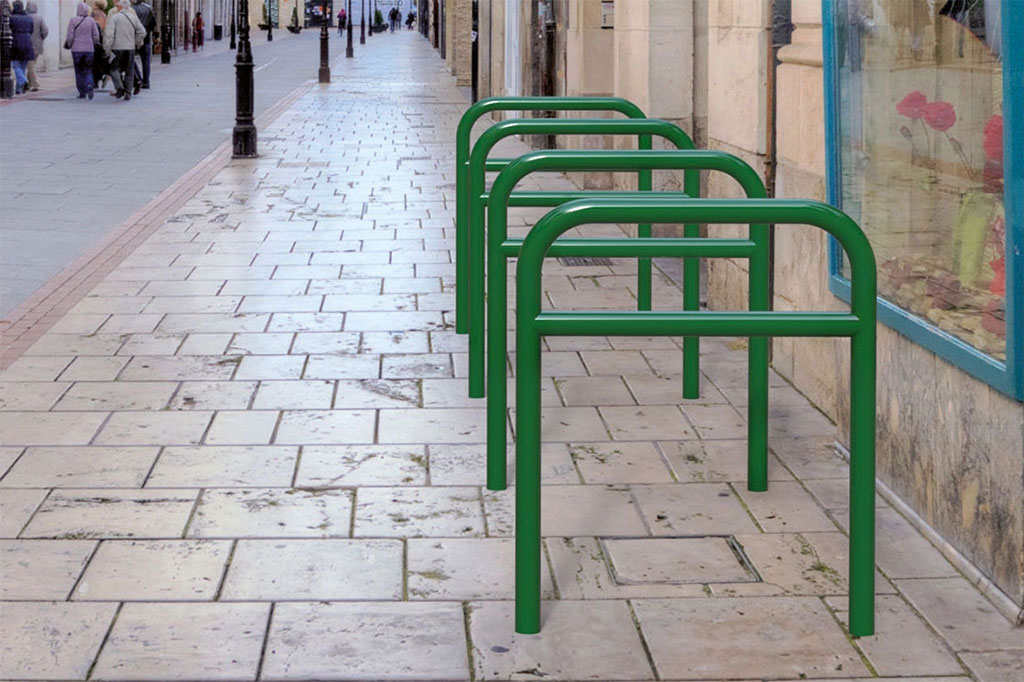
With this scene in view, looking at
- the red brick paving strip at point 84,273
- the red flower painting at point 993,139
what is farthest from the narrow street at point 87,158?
the red flower painting at point 993,139

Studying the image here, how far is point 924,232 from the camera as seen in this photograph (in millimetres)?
4539

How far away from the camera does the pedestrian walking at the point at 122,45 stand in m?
25.6

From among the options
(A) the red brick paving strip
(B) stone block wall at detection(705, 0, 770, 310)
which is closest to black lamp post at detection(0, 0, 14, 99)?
(A) the red brick paving strip

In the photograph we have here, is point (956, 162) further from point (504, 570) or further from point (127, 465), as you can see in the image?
point (127, 465)

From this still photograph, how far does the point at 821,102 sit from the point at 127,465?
2.82 m

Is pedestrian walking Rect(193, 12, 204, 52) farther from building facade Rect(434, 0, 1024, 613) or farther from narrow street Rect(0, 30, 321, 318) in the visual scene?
building facade Rect(434, 0, 1024, 613)

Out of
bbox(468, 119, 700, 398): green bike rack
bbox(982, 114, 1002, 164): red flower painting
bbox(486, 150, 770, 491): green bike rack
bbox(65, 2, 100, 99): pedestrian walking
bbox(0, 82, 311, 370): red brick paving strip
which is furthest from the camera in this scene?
bbox(65, 2, 100, 99): pedestrian walking

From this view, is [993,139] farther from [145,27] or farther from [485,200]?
[145,27]

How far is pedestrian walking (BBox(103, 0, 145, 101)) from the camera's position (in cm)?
2559


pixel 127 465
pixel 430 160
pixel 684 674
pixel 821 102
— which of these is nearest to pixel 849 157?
pixel 821 102

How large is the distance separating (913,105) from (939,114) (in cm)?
23

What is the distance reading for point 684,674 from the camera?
352cm

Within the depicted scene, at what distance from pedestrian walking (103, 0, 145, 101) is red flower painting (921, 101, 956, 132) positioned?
22.8 m

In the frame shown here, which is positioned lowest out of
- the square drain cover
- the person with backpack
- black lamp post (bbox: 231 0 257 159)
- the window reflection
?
the square drain cover
